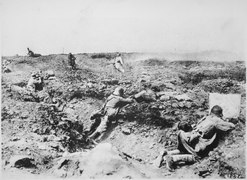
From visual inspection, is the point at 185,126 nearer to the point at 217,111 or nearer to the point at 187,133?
the point at 187,133

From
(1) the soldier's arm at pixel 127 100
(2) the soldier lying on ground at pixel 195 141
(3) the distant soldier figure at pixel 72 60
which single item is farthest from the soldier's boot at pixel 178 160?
(3) the distant soldier figure at pixel 72 60

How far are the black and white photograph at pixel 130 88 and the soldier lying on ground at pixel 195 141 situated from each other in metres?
0.02

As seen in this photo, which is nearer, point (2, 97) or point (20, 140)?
point (20, 140)

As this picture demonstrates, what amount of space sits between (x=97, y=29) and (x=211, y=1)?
2.46m

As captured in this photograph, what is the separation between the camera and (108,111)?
7121mm

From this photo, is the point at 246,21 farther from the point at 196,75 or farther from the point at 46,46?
the point at 46,46

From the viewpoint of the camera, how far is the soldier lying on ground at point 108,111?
696cm

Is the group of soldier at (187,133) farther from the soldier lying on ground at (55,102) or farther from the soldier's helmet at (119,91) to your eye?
the soldier lying on ground at (55,102)

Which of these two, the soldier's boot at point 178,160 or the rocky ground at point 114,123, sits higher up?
the rocky ground at point 114,123

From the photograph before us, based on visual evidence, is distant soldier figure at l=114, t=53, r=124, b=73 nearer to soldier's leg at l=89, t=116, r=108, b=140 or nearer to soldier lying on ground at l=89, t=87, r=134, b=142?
soldier lying on ground at l=89, t=87, r=134, b=142

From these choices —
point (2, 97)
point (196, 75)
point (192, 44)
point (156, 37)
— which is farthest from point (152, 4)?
point (2, 97)

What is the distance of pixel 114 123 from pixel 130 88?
861 millimetres

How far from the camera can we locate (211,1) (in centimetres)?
695

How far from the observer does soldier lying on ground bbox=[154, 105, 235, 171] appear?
20.5ft
